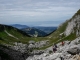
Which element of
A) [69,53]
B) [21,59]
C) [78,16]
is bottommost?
[21,59]

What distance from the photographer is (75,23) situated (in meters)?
141

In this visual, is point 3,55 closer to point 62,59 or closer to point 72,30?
point 62,59

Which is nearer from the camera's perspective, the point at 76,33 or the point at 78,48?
the point at 78,48

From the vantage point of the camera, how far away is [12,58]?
93.8 metres

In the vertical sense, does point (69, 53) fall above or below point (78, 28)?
above

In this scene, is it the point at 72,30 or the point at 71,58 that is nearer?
the point at 71,58

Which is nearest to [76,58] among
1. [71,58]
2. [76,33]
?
[71,58]

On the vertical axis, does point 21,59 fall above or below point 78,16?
below

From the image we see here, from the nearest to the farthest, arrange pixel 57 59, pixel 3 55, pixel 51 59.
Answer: pixel 57 59
pixel 51 59
pixel 3 55

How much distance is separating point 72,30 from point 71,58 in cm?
9324

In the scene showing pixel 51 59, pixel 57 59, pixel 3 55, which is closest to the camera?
pixel 57 59

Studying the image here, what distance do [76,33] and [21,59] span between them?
3998 centimetres

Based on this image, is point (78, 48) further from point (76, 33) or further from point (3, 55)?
point (76, 33)

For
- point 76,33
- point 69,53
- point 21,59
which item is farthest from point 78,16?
point 69,53
